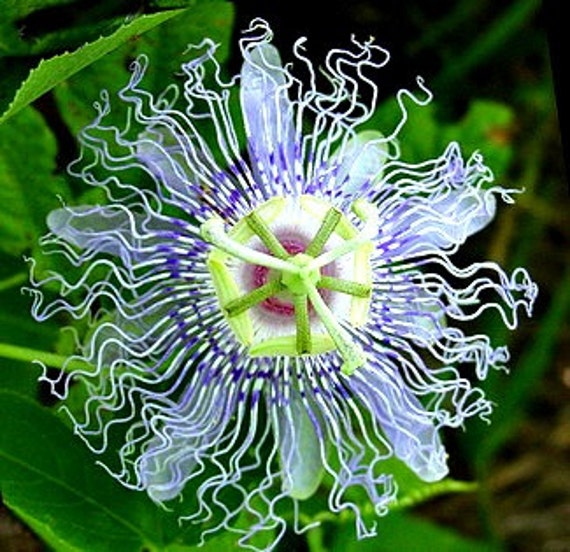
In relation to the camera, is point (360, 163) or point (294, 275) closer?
point (294, 275)

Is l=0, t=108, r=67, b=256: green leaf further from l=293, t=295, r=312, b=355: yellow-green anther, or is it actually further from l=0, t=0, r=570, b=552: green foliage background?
l=293, t=295, r=312, b=355: yellow-green anther

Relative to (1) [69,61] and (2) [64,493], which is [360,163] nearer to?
(1) [69,61]

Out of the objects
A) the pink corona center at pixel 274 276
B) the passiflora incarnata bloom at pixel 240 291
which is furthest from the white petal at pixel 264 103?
the pink corona center at pixel 274 276

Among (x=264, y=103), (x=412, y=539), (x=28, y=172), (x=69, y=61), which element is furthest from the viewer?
(x=412, y=539)

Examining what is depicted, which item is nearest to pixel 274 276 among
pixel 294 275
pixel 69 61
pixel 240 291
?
pixel 240 291

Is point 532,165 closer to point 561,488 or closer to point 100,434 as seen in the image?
point 561,488

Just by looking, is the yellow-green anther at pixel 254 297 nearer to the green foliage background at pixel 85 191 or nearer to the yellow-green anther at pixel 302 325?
the yellow-green anther at pixel 302 325
